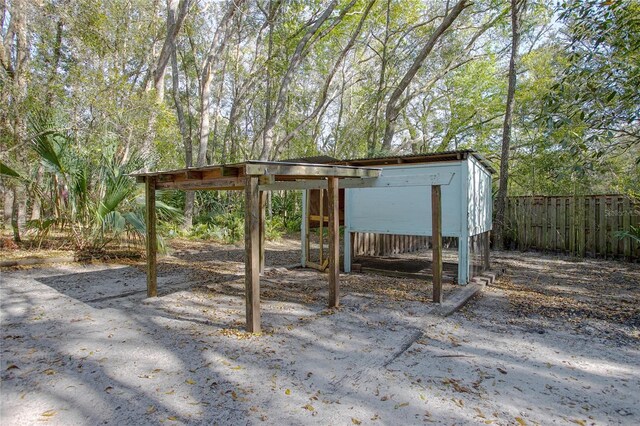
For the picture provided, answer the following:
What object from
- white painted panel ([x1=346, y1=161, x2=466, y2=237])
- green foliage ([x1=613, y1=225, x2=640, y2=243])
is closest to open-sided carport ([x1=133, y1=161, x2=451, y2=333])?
white painted panel ([x1=346, y1=161, x2=466, y2=237])

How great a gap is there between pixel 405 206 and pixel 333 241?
272cm

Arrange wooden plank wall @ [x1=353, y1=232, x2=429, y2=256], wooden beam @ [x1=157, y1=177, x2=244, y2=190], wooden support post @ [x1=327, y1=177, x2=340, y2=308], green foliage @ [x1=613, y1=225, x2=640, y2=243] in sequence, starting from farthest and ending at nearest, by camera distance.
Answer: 1. green foliage @ [x1=613, y1=225, x2=640, y2=243]
2. wooden plank wall @ [x1=353, y1=232, x2=429, y2=256]
3. wooden support post @ [x1=327, y1=177, x2=340, y2=308]
4. wooden beam @ [x1=157, y1=177, x2=244, y2=190]

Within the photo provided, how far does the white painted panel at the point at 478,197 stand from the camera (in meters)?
6.77

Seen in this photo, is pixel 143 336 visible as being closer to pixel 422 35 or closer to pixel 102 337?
pixel 102 337

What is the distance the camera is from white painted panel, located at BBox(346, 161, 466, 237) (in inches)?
263

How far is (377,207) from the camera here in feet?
24.5

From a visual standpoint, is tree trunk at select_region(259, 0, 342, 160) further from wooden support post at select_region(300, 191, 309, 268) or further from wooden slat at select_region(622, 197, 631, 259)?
wooden slat at select_region(622, 197, 631, 259)

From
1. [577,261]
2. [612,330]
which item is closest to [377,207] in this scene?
[612,330]

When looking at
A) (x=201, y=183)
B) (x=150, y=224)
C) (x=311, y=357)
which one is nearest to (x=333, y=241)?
(x=311, y=357)

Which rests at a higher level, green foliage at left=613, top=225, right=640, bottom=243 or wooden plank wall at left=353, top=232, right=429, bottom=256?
green foliage at left=613, top=225, right=640, bottom=243

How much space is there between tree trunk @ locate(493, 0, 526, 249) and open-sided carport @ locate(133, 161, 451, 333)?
7.52 meters

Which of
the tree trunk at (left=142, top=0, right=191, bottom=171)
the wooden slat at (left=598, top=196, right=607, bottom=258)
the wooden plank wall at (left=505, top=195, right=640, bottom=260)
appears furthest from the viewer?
the wooden slat at (left=598, top=196, right=607, bottom=258)

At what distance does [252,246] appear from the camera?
13.1 ft

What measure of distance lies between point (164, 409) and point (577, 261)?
34.9 ft
